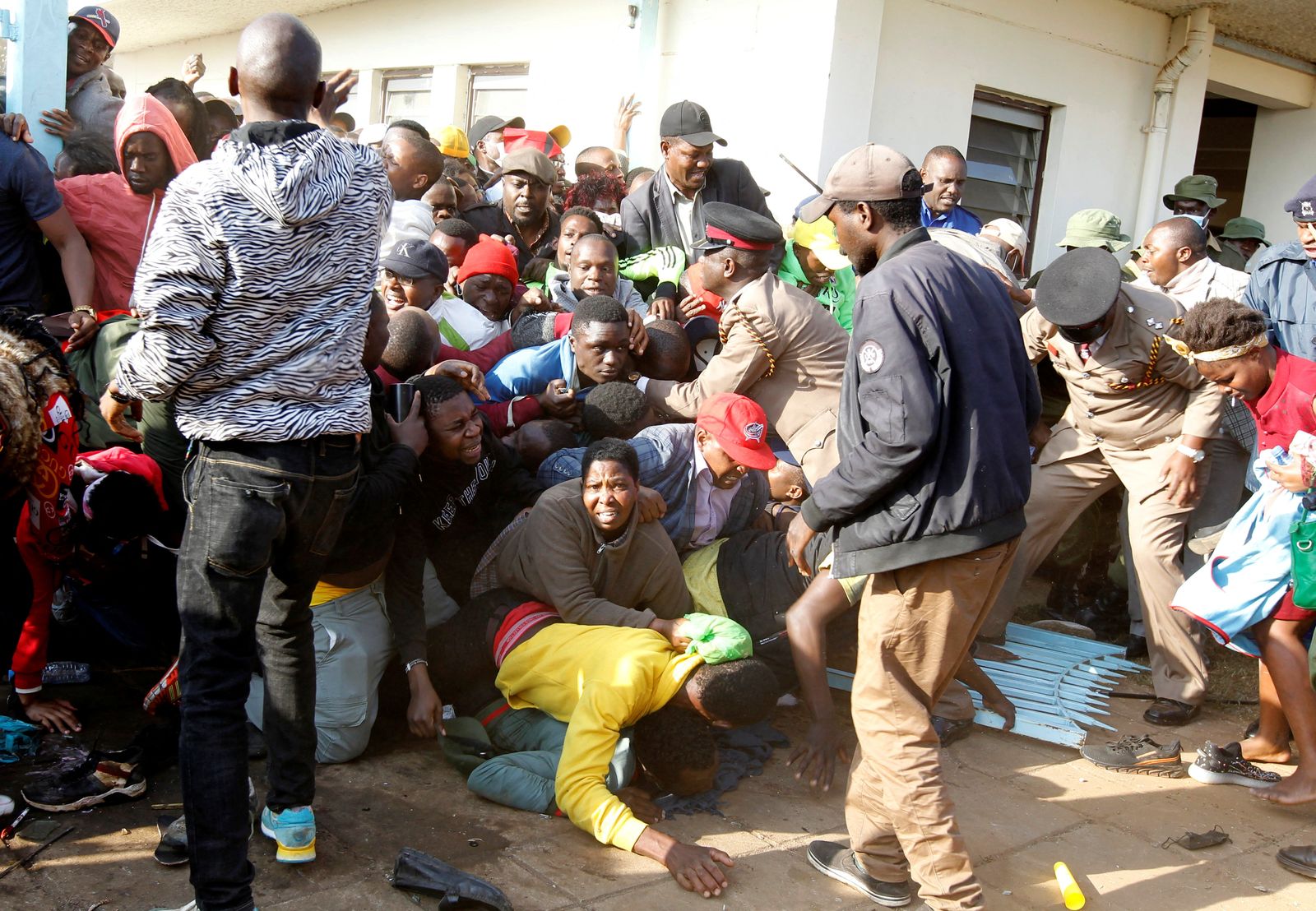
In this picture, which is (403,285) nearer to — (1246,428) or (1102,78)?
(1246,428)

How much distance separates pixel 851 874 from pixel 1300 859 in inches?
63.5

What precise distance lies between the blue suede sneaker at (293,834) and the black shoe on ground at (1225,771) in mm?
3376

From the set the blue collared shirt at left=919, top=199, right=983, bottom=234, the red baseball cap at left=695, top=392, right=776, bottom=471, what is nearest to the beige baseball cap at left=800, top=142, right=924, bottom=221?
the red baseball cap at left=695, top=392, right=776, bottom=471

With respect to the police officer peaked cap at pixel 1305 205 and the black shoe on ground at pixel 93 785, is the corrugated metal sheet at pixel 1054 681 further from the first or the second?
the black shoe on ground at pixel 93 785

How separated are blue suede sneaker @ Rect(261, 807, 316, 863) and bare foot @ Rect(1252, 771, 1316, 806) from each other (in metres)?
3.41

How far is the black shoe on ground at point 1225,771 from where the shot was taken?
4.49 m

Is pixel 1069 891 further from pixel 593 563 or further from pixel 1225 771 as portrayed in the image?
pixel 593 563

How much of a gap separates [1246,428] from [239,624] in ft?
15.7

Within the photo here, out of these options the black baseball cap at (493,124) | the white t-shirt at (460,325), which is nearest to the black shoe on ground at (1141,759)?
the white t-shirt at (460,325)

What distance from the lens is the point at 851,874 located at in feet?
11.3

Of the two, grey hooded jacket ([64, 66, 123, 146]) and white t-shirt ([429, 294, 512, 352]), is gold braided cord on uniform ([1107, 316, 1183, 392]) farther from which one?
grey hooded jacket ([64, 66, 123, 146])

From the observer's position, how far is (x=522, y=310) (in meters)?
5.73

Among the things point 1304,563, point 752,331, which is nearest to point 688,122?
point 752,331

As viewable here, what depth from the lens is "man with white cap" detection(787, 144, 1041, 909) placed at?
3.03m
